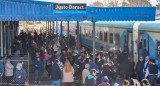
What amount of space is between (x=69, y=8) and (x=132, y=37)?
541 cm

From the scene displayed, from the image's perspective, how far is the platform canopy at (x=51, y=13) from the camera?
1544 centimetres

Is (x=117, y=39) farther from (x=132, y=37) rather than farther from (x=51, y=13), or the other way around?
(x=51, y=13)

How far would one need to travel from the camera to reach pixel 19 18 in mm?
15531

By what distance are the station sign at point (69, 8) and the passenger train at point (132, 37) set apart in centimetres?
362

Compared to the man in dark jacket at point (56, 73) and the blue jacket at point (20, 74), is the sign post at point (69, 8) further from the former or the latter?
the blue jacket at point (20, 74)

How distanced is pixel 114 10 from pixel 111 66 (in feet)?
8.39

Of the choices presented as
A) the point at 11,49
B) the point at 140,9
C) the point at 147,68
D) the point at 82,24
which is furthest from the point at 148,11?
the point at 82,24

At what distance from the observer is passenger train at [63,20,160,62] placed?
1691cm

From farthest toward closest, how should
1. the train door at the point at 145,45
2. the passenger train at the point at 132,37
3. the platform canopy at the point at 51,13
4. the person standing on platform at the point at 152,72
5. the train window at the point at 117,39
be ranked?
the train window at the point at 117,39
the train door at the point at 145,45
the passenger train at the point at 132,37
the platform canopy at the point at 51,13
the person standing on platform at the point at 152,72

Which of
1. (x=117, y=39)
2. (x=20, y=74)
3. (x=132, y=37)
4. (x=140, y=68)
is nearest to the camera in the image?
(x=20, y=74)

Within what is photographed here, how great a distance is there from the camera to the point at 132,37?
1989 centimetres

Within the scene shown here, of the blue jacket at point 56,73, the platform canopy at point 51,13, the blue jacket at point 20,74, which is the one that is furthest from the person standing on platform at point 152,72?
the blue jacket at point 20,74

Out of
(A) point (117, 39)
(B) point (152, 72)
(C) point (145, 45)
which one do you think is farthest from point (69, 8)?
(A) point (117, 39)

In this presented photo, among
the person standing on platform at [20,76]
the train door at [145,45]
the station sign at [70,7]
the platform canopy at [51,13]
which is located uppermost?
the station sign at [70,7]
